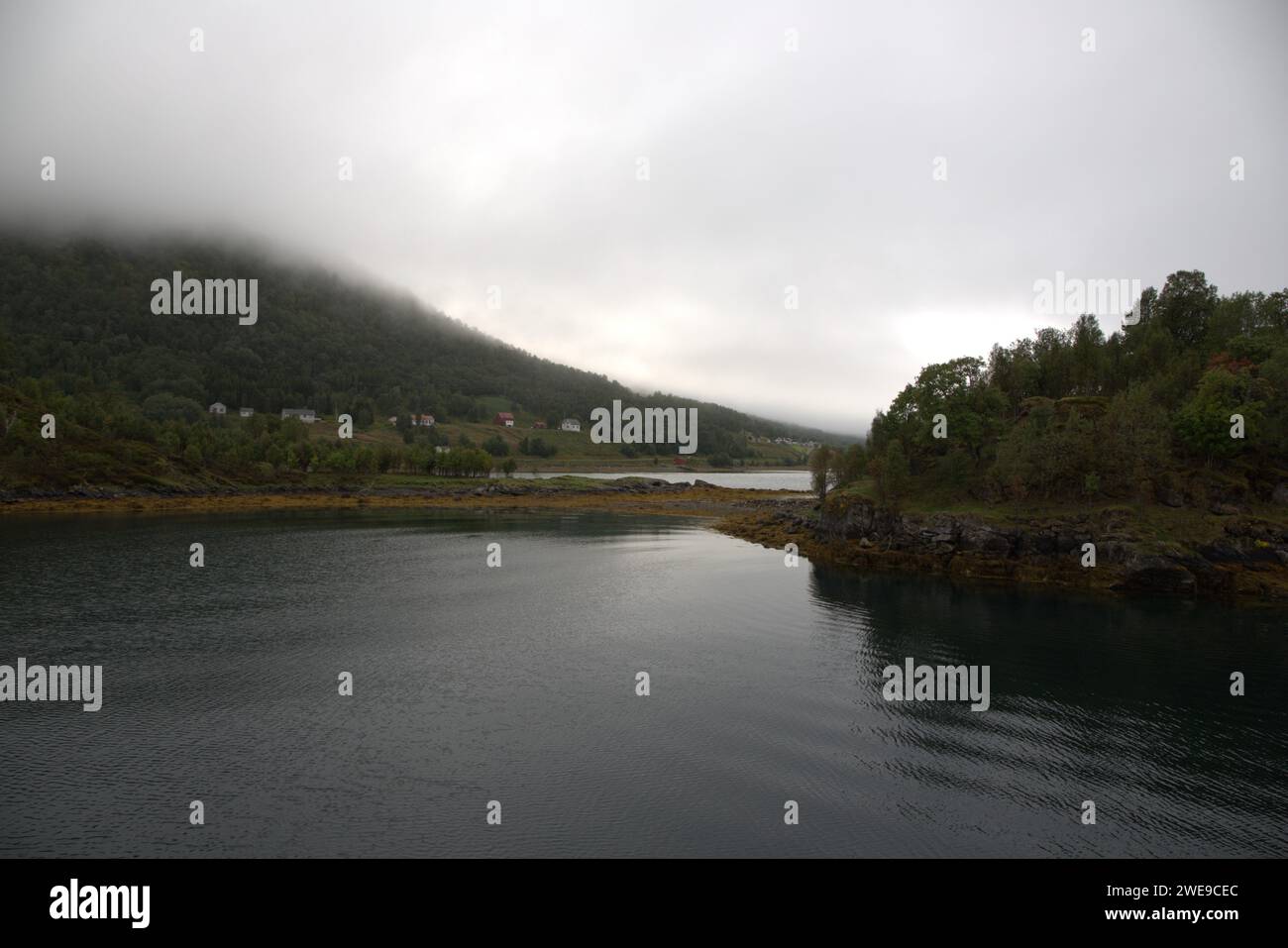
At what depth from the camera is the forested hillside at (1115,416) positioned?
62.7m

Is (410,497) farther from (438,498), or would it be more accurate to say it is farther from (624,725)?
(624,725)

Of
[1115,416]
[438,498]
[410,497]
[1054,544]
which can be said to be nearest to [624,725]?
[1054,544]

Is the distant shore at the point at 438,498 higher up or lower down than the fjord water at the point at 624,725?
higher up

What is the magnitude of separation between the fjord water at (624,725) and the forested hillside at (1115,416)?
17813 millimetres

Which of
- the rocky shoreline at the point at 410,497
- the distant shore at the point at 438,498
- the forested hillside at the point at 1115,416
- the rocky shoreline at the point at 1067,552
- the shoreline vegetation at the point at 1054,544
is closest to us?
the rocky shoreline at the point at 1067,552

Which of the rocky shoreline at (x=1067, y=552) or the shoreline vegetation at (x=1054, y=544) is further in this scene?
the shoreline vegetation at (x=1054, y=544)

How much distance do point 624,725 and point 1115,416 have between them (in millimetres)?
64338

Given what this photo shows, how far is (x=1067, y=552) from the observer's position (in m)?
61.5

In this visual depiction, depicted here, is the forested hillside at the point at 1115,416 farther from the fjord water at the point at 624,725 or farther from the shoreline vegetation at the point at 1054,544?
the fjord water at the point at 624,725

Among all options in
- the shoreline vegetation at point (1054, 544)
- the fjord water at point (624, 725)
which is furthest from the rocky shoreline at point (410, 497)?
the fjord water at point (624, 725)
